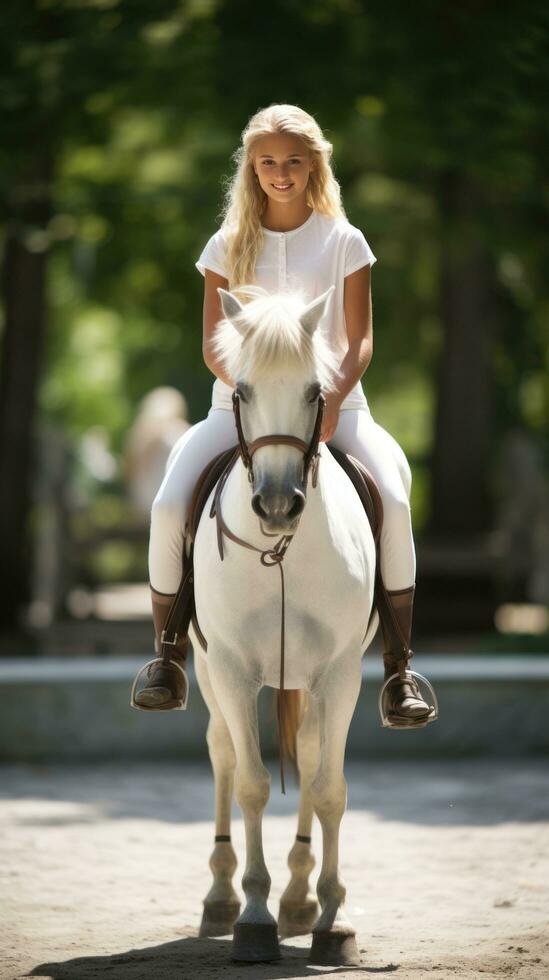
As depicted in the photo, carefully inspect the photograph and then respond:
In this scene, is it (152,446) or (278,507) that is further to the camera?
(152,446)

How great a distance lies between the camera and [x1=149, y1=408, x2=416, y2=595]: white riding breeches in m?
6.18

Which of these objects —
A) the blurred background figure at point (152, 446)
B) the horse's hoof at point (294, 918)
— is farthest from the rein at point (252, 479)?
the blurred background figure at point (152, 446)

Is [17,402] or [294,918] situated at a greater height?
[17,402]

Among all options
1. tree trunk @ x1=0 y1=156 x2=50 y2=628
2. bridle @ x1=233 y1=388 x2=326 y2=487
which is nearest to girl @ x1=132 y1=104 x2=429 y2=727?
bridle @ x1=233 y1=388 x2=326 y2=487

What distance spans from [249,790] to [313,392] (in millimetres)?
1635

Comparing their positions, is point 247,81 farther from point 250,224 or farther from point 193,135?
point 250,224

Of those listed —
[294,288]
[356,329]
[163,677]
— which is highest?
[294,288]

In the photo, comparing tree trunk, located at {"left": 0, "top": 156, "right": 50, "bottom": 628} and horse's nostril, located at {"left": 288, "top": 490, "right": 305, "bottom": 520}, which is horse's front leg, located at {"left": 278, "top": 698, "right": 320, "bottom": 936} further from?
tree trunk, located at {"left": 0, "top": 156, "right": 50, "bottom": 628}

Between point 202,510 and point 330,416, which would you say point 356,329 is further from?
point 202,510

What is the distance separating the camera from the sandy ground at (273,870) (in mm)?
5715

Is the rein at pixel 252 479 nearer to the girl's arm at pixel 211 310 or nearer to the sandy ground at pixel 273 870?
the girl's arm at pixel 211 310

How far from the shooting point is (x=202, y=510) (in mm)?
6086

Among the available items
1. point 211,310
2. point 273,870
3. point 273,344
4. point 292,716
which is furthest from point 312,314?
point 273,870

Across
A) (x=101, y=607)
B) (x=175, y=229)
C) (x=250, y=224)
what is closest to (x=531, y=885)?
(x=250, y=224)
